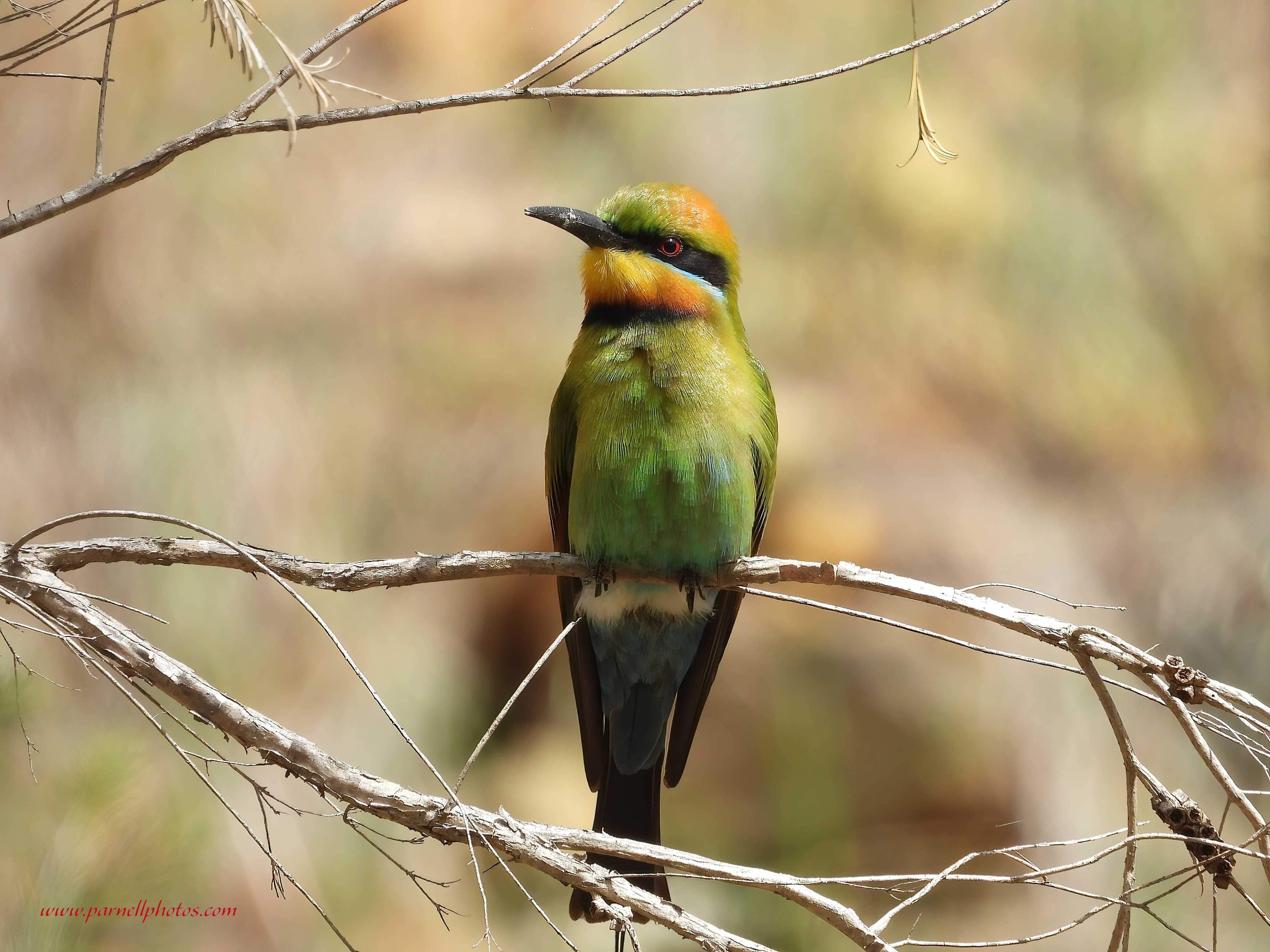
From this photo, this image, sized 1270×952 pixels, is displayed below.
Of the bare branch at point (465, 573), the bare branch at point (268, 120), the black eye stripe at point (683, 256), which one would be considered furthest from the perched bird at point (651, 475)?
the bare branch at point (268, 120)

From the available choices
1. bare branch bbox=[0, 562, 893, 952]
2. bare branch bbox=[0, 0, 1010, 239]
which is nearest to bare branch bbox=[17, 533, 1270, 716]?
bare branch bbox=[0, 562, 893, 952]

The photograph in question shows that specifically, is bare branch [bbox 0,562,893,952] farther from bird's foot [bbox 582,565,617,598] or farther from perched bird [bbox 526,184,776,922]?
bird's foot [bbox 582,565,617,598]

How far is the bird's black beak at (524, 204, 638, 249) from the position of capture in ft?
7.77

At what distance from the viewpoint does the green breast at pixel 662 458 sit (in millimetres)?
2213

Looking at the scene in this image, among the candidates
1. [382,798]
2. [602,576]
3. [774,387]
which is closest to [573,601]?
[602,576]

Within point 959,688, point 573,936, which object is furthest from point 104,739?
point 959,688

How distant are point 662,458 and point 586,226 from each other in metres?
0.59

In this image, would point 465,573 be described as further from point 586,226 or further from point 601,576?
point 586,226

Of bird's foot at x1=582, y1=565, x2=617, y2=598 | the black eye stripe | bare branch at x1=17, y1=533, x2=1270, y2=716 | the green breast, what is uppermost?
the black eye stripe

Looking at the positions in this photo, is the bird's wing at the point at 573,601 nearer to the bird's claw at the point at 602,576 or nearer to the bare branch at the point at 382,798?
the bird's claw at the point at 602,576

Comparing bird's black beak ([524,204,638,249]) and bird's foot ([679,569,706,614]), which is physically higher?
bird's black beak ([524,204,638,249])

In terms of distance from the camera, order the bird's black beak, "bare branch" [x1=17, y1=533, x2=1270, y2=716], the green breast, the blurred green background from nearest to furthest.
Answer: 1. "bare branch" [x1=17, y1=533, x2=1270, y2=716]
2. the green breast
3. the bird's black beak
4. the blurred green background

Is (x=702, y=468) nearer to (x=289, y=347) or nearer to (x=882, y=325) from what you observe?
(x=289, y=347)

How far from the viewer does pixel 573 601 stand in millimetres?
2545
